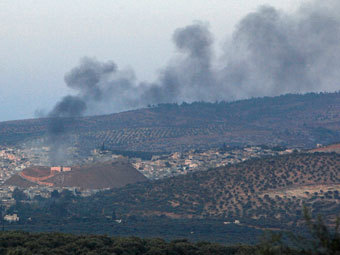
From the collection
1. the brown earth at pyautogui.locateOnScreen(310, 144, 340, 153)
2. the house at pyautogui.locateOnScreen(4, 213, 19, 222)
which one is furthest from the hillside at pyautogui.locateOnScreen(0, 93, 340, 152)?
the house at pyautogui.locateOnScreen(4, 213, 19, 222)

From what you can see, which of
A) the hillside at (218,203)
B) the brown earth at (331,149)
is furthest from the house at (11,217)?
the brown earth at (331,149)

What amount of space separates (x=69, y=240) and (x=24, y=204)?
52503 mm

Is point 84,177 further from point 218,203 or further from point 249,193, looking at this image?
point 249,193

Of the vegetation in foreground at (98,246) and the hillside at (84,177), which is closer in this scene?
the vegetation in foreground at (98,246)

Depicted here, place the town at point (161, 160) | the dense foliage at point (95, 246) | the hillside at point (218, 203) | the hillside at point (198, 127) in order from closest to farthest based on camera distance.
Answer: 1. the dense foliage at point (95, 246)
2. the hillside at point (218, 203)
3. the town at point (161, 160)
4. the hillside at point (198, 127)

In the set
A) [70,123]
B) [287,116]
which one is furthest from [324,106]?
[70,123]

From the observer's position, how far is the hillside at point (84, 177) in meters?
102

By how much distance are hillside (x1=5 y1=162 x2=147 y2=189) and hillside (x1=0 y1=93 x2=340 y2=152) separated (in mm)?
36627

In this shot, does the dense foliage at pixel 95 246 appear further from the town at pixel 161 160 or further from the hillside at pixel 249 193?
the town at pixel 161 160

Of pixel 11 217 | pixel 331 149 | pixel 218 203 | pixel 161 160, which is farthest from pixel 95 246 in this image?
pixel 161 160

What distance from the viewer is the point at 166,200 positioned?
8131 centimetres

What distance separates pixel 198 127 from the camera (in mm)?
172875

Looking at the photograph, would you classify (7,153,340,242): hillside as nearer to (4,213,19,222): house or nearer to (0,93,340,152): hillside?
(4,213,19,222): house

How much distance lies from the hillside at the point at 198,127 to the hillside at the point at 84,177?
36.6 meters
